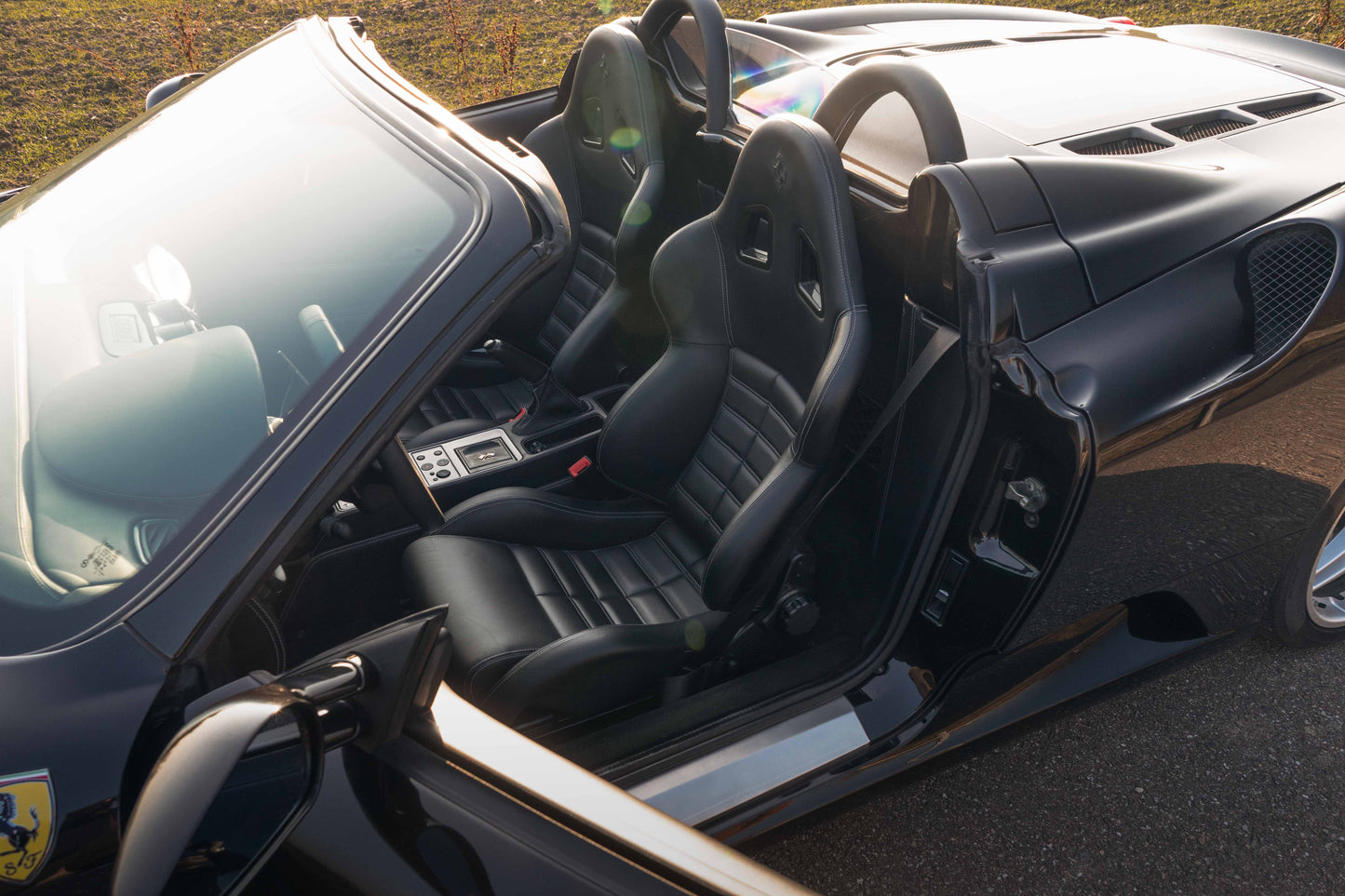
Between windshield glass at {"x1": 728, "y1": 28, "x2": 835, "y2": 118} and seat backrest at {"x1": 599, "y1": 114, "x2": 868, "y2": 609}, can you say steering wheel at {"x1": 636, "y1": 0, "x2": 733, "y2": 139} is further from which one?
seat backrest at {"x1": 599, "y1": 114, "x2": 868, "y2": 609}

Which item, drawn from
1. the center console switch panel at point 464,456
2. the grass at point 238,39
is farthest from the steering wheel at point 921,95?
the grass at point 238,39

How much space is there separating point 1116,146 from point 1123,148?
1 cm

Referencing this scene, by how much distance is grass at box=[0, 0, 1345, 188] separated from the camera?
20.1ft

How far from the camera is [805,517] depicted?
5.73 ft

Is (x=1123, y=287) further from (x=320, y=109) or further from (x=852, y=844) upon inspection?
(x=320, y=109)

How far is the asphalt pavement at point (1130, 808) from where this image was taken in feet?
6.25

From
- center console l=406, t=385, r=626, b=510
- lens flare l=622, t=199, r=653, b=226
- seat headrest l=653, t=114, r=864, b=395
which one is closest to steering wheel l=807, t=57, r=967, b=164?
seat headrest l=653, t=114, r=864, b=395

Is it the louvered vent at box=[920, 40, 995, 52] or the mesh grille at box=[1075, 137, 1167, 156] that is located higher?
the louvered vent at box=[920, 40, 995, 52]

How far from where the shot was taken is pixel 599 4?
28.6ft

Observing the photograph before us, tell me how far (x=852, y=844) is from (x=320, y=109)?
1916mm

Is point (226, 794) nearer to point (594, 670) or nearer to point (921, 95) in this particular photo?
point (594, 670)

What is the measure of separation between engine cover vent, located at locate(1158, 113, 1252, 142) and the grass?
4826mm

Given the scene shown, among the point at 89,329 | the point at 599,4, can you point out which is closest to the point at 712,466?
the point at 89,329

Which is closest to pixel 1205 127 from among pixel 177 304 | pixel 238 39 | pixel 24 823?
pixel 177 304
